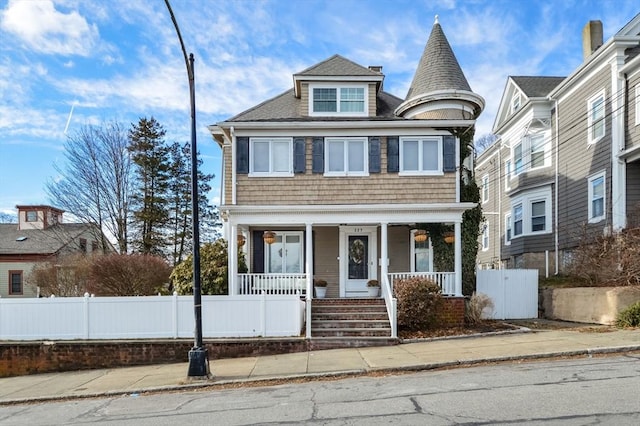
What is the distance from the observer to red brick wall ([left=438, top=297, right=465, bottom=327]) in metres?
13.4

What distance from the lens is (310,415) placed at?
6.12 m

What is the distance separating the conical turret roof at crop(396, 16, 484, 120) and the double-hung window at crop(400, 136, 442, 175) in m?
1.28

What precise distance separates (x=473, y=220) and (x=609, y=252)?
12.8 ft

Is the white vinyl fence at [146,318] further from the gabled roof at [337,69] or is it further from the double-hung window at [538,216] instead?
the double-hung window at [538,216]

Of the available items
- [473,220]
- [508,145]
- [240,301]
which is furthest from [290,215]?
[508,145]

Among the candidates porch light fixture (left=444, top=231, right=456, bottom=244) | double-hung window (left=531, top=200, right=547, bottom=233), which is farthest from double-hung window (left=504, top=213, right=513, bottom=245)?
porch light fixture (left=444, top=231, right=456, bottom=244)

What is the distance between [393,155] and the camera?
14.5m

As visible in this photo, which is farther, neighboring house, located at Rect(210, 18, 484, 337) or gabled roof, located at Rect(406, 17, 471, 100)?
gabled roof, located at Rect(406, 17, 471, 100)

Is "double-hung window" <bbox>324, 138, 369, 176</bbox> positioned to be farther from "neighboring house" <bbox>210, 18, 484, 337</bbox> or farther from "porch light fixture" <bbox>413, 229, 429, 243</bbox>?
"porch light fixture" <bbox>413, 229, 429, 243</bbox>

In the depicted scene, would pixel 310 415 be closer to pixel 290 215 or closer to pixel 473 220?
pixel 290 215

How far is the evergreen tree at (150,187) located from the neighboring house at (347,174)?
14570 millimetres

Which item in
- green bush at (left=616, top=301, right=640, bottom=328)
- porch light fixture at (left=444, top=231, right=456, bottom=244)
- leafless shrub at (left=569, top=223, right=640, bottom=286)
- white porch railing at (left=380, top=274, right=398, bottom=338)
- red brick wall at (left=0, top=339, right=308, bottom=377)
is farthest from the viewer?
porch light fixture at (left=444, top=231, right=456, bottom=244)

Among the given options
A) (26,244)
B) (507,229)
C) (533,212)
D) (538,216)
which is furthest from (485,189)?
(26,244)

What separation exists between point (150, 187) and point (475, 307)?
22476mm
